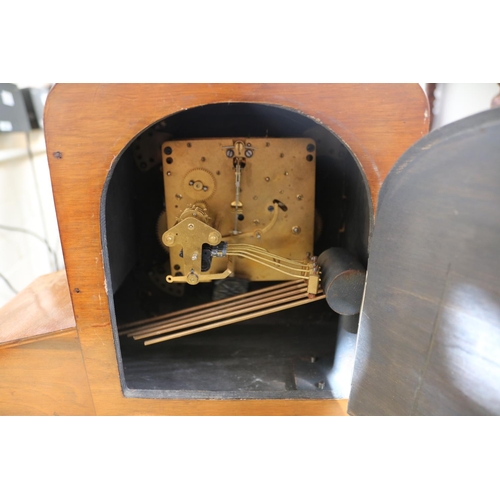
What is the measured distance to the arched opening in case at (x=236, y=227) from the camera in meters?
1.07

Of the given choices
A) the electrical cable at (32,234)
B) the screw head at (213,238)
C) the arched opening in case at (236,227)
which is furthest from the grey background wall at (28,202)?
the screw head at (213,238)

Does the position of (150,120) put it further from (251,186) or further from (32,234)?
(32,234)

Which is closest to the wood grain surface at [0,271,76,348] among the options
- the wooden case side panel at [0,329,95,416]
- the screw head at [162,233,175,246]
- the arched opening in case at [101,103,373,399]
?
the wooden case side panel at [0,329,95,416]

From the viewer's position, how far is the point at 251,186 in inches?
44.3

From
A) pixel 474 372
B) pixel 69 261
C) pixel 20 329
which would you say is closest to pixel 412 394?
pixel 474 372

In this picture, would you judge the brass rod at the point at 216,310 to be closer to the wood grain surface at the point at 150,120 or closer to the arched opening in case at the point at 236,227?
the arched opening in case at the point at 236,227

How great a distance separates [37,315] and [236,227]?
1.86 ft

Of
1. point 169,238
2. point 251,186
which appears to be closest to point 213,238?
point 169,238

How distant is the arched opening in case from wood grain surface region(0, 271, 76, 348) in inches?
5.2

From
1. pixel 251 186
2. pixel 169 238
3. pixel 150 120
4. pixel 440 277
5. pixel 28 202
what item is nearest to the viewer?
pixel 440 277

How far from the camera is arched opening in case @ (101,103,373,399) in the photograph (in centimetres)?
107

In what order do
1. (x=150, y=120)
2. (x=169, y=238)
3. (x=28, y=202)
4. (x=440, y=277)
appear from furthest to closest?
1. (x=28, y=202)
2. (x=169, y=238)
3. (x=150, y=120)
4. (x=440, y=277)

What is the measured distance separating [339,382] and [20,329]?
2.62 feet

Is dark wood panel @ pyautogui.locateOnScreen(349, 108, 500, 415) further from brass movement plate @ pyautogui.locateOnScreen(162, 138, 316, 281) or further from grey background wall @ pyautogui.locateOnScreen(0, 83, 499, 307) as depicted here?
grey background wall @ pyautogui.locateOnScreen(0, 83, 499, 307)
